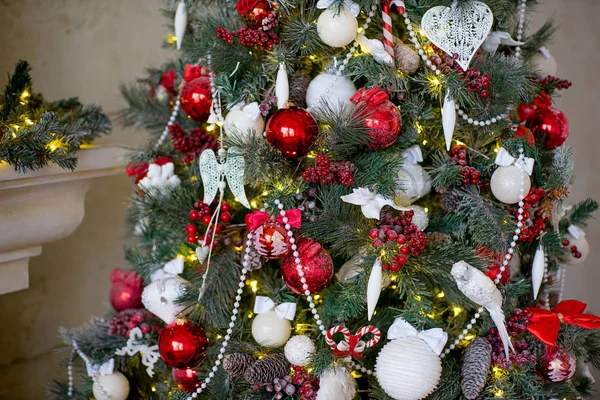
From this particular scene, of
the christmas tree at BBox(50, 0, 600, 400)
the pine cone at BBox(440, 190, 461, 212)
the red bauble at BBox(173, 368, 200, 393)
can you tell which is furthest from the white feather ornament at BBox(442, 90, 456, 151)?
the red bauble at BBox(173, 368, 200, 393)

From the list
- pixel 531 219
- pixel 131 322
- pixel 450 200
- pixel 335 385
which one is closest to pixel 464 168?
pixel 450 200

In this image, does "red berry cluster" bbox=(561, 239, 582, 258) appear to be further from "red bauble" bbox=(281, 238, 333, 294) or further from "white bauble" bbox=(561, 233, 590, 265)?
"red bauble" bbox=(281, 238, 333, 294)

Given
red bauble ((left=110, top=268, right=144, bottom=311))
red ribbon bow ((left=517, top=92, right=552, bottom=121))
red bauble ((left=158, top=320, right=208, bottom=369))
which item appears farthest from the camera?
red bauble ((left=110, top=268, right=144, bottom=311))

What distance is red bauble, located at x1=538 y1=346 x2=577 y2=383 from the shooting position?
903 mm

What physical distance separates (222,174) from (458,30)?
1.33 feet

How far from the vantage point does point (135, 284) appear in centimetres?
119

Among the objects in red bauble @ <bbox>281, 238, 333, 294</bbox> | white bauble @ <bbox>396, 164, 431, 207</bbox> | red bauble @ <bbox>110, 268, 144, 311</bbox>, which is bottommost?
red bauble @ <bbox>110, 268, 144, 311</bbox>

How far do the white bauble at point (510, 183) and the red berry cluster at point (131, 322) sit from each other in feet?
2.16

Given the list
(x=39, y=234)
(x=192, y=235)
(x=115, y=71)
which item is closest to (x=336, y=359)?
(x=192, y=235)

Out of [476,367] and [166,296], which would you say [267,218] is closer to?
[166,296]

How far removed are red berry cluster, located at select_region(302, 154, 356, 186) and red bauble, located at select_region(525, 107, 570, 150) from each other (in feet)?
1.22

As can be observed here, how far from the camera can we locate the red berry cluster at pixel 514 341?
0.87 m

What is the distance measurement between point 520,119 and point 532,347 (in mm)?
396

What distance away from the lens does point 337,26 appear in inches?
32.1
